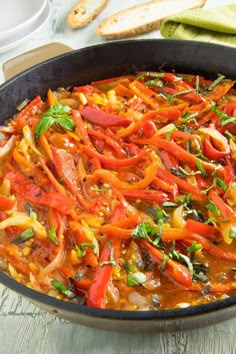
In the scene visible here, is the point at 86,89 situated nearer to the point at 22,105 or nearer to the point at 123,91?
the point at 123,91

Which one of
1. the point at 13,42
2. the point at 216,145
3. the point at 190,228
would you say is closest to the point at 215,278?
the point at 190,228

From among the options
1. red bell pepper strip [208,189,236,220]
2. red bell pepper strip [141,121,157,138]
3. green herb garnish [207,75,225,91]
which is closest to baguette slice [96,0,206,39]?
green herb garnish [207,75,225,91]

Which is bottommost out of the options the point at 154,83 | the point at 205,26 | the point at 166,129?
the point at 166,129

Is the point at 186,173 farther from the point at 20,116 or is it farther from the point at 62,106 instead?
the point at 20,116

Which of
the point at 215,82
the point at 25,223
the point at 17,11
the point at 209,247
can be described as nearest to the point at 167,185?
the point at 209,247

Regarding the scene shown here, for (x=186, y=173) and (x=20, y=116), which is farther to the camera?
(x=20, y=116)

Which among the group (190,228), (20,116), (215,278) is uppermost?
(20,116)

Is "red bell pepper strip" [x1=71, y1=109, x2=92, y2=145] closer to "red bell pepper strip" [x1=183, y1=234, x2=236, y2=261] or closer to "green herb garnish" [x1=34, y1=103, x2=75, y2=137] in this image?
"green herb garnish" [x1=34, y1=103, x2=75, y2=137]
